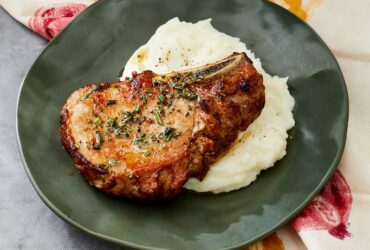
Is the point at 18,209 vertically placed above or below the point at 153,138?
below

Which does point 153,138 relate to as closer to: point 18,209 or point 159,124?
point 159,124

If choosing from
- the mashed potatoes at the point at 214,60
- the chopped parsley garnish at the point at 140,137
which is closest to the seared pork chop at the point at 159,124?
the chopped parsley garnish at the point at 140,137

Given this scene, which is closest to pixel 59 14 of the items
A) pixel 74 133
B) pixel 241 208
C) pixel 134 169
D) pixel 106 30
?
pixel 106 30

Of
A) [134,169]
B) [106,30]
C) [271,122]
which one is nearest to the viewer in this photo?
[134,169]

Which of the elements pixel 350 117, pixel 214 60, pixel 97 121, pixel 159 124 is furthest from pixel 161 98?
pixel 350 117

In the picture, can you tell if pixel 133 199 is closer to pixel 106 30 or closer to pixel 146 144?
pixel 146 144

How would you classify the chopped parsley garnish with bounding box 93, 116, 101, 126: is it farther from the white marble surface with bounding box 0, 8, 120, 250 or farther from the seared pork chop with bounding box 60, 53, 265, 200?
the white marble surface with bounding box 0, 8, 120, 250
